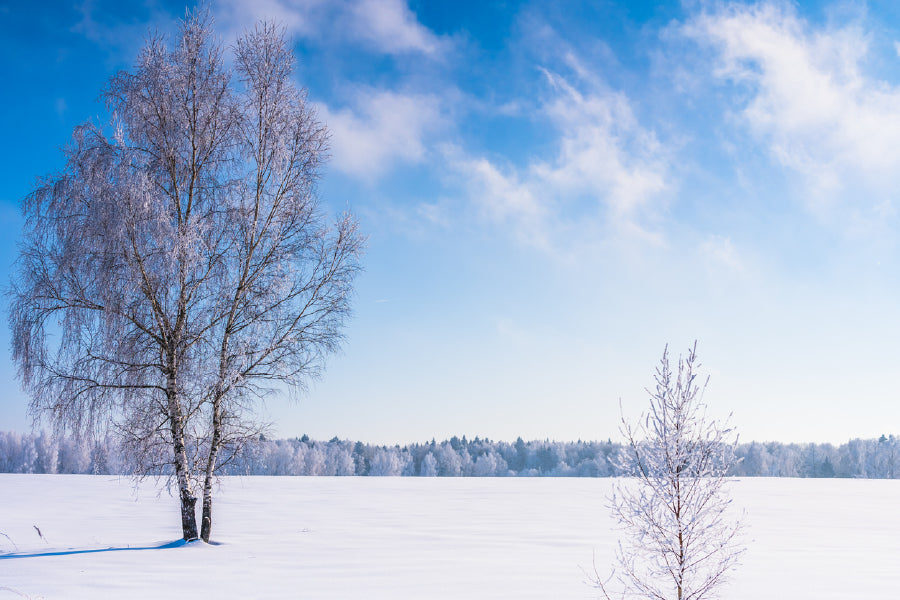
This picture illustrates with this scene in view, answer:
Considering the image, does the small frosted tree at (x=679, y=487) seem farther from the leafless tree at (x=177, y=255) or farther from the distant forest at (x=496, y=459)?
the distant forest at (x=496, y=459)

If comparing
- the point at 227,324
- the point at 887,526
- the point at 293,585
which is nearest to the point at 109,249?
the point at 227,324

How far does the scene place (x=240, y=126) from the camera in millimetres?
14805

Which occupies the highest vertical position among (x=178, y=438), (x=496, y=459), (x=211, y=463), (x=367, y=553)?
(x=178, y=438)

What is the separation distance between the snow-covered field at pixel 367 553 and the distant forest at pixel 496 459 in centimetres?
7832

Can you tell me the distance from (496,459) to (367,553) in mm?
121583

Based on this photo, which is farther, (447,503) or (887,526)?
(447,503)

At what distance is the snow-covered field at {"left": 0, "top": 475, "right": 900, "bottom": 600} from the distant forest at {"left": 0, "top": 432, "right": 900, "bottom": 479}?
78.3 metres

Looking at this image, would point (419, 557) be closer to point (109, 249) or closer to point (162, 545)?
point (162, 545)

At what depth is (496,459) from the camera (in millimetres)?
131750

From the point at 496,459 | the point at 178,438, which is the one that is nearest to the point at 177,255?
the point at 178,438

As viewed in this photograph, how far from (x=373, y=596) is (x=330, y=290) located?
288 inches

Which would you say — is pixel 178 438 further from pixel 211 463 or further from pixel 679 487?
pixel 679 487

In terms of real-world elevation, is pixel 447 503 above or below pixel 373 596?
below

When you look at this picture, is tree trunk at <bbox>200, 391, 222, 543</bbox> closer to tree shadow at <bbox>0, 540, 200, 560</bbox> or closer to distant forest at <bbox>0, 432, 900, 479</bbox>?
tree shadow at <bbox>0, 540, 200, 560</bbox>
